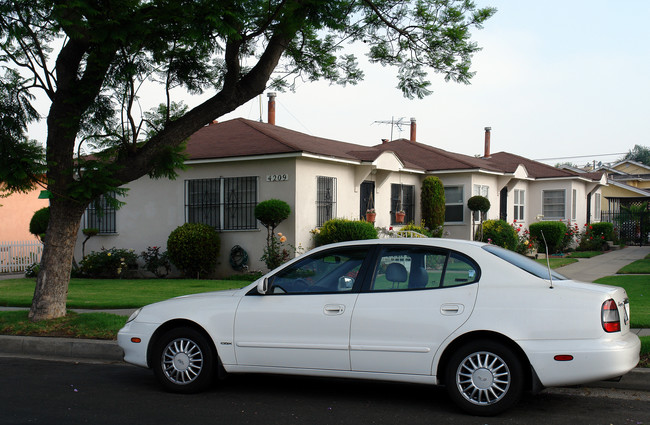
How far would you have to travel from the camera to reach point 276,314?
6.16 metres

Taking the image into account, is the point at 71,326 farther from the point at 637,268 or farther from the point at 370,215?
the point at 637,268

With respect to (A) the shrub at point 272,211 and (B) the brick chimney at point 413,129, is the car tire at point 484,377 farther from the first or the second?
(B) the brick chimney at point 413,129

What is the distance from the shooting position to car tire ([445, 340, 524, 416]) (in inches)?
215

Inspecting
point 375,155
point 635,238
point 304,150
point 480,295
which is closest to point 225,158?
point 304,150

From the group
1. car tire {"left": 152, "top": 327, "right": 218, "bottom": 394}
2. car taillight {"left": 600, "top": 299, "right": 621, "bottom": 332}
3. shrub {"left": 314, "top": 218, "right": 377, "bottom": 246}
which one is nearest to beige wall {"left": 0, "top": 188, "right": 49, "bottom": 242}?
shrub {"left": 314, "top": 218, "right": 377, "bottom": 246}

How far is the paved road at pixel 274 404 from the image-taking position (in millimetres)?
5598

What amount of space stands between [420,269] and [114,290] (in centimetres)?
1050

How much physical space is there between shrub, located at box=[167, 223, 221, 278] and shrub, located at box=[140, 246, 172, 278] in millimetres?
782

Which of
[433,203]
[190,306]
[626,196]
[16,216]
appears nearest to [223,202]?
[433,203]

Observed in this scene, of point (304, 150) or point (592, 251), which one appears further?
point (592, 251)

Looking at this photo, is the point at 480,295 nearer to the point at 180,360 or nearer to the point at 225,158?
the point at 180,360

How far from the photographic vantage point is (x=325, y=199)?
17.9 metres

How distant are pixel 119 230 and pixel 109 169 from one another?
10.5m

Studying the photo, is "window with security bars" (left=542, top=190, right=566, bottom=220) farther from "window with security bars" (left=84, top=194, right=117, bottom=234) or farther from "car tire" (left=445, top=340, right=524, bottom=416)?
"car tire" (left=445, top=340, right=524, bottom=416)
